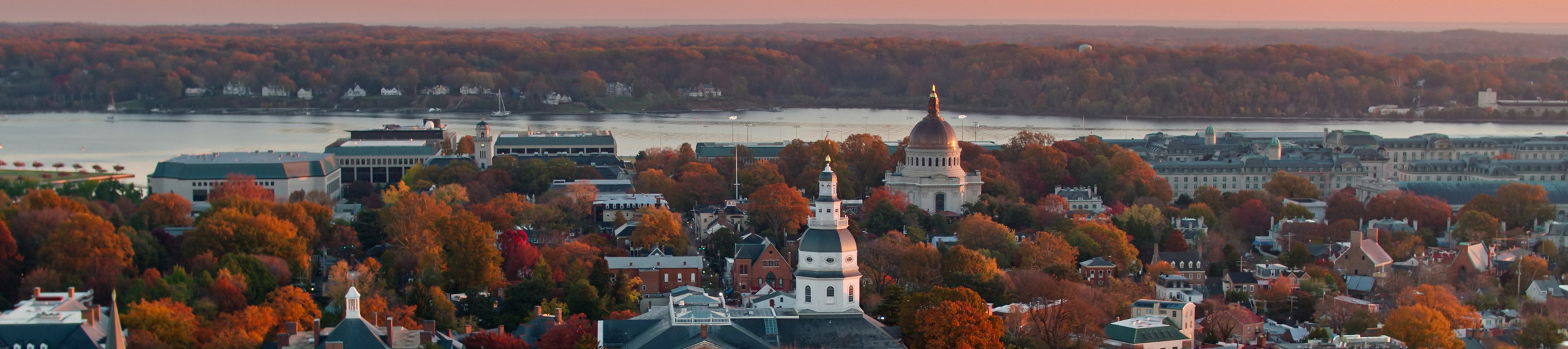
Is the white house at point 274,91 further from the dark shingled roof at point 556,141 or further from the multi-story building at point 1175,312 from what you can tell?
the multi-story building at point 1175,312

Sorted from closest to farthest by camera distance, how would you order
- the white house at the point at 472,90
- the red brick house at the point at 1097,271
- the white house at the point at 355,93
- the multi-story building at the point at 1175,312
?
the multi-story building at the point at 1175,312 → the red brick house at the point at 1097,271 → the white house at the point at 472,90 → the white house at the point at 355,93

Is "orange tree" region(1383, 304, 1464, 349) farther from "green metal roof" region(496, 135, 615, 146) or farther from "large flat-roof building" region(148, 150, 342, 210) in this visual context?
"green metal roof" region(496, 135, 615, 146)

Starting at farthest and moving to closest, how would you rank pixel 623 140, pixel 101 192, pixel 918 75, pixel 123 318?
1. pixel 918 75
2. pixel 623 140
3. pixel 101 192
4. pixel 123 318

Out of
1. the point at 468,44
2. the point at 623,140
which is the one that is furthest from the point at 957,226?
the point at 468,44

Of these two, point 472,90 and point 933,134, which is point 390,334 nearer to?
point 933,134

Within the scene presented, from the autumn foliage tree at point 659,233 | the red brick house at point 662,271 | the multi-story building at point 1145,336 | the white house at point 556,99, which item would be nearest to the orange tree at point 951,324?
the multi-story building at point 1145,336

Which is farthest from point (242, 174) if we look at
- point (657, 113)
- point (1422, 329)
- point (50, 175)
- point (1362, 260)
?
point (657, 113)

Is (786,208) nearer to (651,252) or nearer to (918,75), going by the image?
(651,252)
